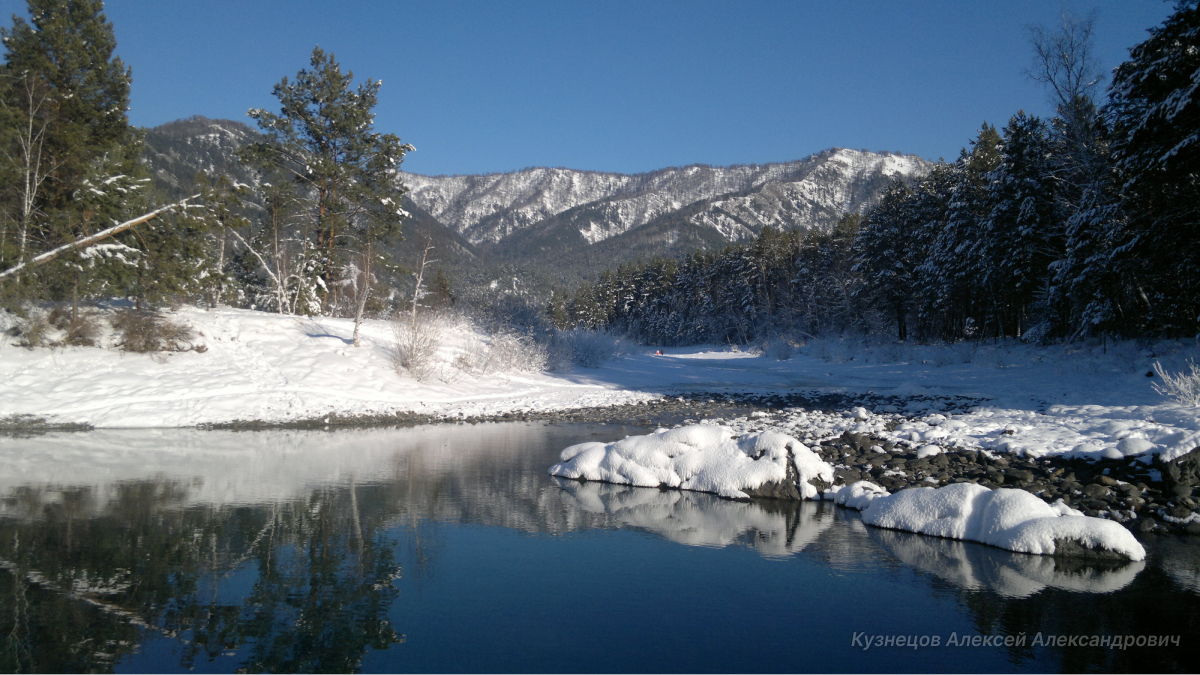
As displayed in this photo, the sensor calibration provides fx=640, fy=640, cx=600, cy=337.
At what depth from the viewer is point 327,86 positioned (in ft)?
91.2

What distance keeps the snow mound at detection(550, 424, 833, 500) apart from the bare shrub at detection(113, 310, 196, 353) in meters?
14.8

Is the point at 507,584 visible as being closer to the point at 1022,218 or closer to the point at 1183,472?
the point at 1183,472

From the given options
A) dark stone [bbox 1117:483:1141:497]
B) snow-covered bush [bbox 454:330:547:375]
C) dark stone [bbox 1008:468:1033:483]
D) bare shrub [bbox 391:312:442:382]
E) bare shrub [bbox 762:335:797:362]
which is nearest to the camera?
dark stone [bbox 1117:483:1141:497]

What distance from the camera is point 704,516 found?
396 inches

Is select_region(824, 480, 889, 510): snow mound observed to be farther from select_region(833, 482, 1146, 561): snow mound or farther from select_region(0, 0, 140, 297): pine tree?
select_region(0, 0, 140, 297): pine tree

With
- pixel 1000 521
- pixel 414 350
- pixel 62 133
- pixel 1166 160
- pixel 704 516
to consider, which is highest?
pixel 62 133

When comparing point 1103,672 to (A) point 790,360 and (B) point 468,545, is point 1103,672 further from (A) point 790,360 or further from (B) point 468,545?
(A) point 790,360

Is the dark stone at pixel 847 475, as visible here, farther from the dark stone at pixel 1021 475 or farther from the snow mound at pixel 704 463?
the dark stone at pixel 1021 475

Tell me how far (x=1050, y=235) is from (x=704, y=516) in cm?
2609

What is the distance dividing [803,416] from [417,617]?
48.0 feet

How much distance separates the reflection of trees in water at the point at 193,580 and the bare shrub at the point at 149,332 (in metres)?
11.3

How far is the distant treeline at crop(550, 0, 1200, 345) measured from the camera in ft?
53.7

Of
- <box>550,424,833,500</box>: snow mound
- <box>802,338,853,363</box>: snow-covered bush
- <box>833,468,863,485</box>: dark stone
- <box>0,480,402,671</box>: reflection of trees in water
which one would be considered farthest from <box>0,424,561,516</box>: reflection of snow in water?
<box>802,338,853,363</box>: snow-covered bush

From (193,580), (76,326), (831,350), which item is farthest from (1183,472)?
(831,350)
